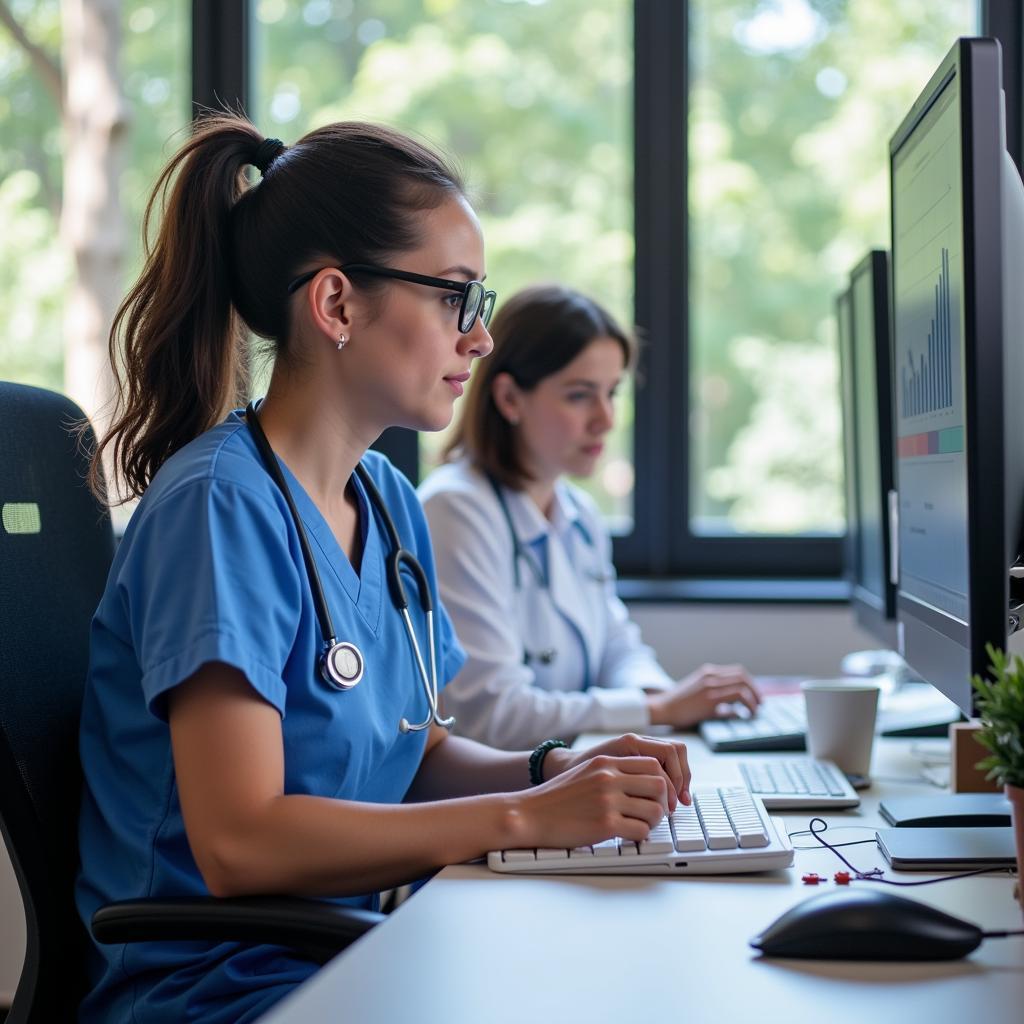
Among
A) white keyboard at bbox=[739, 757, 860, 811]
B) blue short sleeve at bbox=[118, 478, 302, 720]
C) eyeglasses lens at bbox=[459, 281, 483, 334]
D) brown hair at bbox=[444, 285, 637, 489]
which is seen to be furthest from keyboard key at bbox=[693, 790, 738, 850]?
brown hair at bbox=[444, 285, 637, 489]

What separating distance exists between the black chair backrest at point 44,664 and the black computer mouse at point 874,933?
58 cm

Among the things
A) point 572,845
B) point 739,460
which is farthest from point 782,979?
point 739,460

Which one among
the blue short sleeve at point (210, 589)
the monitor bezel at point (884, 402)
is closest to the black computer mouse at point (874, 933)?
the blue short sleeve at point (210, 589)

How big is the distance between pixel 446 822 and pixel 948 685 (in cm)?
42

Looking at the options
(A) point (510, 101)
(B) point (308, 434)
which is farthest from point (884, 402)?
(A) point (510, 101)

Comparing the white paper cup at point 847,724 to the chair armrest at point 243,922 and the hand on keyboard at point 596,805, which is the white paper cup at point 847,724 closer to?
the hand on keyboard at point 596,805

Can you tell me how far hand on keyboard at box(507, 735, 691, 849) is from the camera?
3.12 feet

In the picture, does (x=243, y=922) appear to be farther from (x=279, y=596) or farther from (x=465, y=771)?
(x=465, y=771)

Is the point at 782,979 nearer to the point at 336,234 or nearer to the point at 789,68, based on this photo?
the point at 336,234

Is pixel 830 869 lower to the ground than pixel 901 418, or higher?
lower

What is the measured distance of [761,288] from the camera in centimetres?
273

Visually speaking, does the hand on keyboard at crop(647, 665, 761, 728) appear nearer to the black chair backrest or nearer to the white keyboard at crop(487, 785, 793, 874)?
the white keyboard at crop(487, 785, 793, 874)

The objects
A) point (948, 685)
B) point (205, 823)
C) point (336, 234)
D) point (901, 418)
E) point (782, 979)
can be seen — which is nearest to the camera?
point (782, 979)

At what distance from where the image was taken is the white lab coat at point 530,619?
66.7 inches
